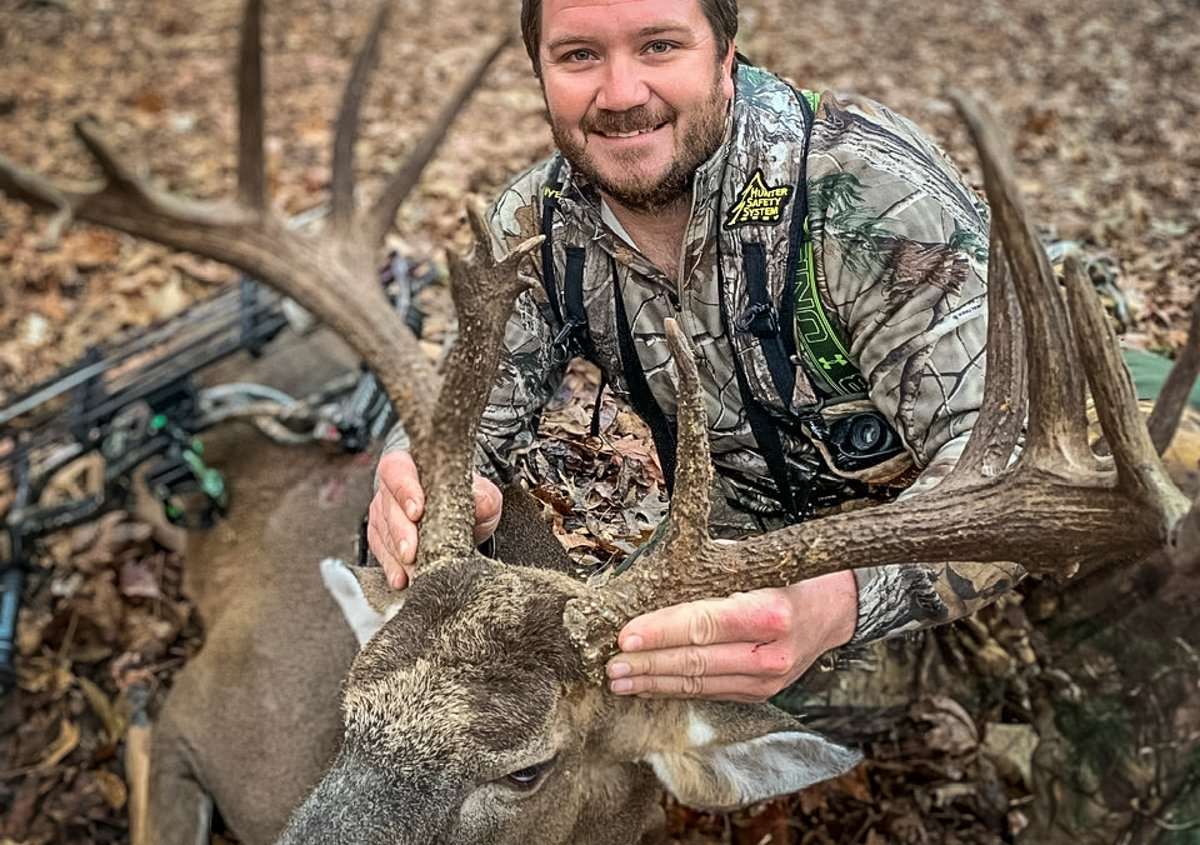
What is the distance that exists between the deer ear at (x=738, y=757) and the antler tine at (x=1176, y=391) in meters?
1.11

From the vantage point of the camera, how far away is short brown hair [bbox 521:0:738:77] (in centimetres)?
323

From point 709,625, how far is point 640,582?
220 mm

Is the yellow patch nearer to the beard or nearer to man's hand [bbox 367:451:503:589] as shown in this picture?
the beard

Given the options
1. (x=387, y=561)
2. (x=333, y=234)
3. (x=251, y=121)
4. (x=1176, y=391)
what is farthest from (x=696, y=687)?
(x=251, y=121)

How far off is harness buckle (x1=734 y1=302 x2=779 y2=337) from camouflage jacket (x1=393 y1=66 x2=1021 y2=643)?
0.07 metres

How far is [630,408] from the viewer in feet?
13.1

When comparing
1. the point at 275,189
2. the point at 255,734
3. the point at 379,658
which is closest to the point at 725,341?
the point at 379,658

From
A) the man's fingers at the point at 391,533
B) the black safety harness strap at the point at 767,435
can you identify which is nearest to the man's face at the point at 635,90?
the black safety harness strap at the point at 767,435

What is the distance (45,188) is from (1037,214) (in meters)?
4.69

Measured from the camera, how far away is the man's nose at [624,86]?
3.24m

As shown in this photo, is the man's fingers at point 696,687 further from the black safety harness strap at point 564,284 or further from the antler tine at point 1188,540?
the black safety harness strap at point 564,284

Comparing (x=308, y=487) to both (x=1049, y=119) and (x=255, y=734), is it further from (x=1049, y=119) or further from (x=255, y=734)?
(x=1049, y=119)

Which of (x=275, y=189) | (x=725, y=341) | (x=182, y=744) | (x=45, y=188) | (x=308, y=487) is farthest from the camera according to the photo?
(x=275, y=189)

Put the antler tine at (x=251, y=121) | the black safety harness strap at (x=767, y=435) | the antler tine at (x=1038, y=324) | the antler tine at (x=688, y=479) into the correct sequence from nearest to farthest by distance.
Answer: the antler tine at (x=1038, y=324) < the antler tine at (x=688, y=479) < the black safety harness strap at (x=767, y=435) < the antler tine at (x=251, y=121)
